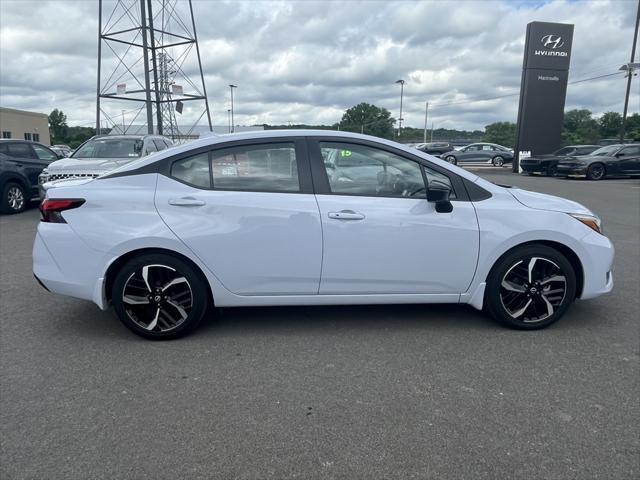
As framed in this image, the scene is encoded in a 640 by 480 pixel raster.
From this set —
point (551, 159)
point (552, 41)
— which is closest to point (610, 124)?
point (552, 41)

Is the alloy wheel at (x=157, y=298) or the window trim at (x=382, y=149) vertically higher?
the window trim at (x=382, y=149)

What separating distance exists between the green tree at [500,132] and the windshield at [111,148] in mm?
79021

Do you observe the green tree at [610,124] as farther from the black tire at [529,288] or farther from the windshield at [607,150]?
the black tire at [529,288]

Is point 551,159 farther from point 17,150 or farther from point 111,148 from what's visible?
point 17,150

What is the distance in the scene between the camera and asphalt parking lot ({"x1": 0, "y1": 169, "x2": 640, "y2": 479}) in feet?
7.72

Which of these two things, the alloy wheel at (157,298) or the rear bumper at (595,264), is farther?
the rear bumper at (595,264)

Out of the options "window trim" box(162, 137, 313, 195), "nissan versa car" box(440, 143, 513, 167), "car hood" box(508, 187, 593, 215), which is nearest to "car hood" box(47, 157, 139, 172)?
"window trim" box(162, 137, 313, 195)

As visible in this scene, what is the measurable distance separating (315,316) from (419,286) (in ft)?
3.22

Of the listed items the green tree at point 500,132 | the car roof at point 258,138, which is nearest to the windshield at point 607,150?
the car roof at point 258,138

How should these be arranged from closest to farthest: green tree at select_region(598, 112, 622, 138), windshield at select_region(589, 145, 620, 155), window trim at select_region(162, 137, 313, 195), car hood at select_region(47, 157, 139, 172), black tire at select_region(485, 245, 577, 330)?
window trim at select_region(162, 137, 313, 195)
black tire at select_region(485, 245, 577, 330)
car hood at select_region(47, 157, 139, 172)
windshield at select_region(589, 145, 620, 155)
green tree at select_region(598, 112, 622, 138)

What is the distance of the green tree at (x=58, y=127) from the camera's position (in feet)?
274

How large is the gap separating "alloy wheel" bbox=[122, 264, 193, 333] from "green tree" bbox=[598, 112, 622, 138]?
6996cm

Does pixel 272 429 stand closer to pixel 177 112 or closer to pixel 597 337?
pixel 597 337

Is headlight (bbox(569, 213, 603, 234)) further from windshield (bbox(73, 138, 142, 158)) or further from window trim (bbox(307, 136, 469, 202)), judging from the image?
windshield (bbox(73, 138, 142, 158))
